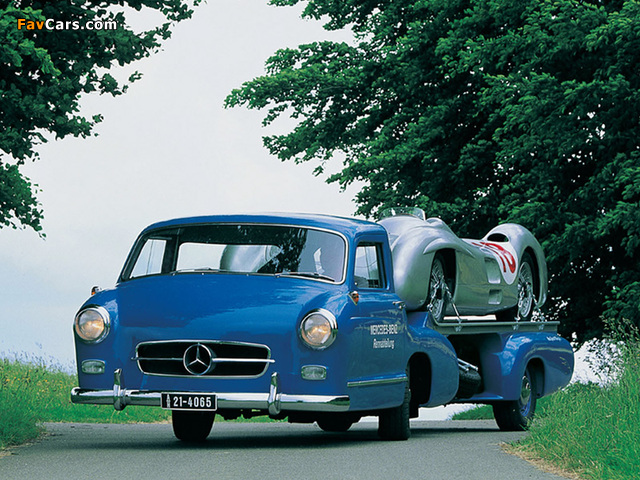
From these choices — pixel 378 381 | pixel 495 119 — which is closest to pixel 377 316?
pixel 378 381

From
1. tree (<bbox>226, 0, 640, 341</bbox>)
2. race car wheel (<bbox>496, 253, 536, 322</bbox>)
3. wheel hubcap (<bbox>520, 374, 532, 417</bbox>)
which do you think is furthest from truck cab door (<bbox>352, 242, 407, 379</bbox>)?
tree (<bbox>226, 0, 640, 341</bbox>)

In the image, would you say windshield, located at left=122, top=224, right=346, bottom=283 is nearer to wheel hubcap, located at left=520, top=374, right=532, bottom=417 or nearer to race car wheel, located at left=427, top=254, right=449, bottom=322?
race car wheel, located at left=427, top=254, right=449, bottom=322

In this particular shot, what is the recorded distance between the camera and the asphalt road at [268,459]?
316 inches

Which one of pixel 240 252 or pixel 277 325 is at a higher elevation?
pixel 240 252

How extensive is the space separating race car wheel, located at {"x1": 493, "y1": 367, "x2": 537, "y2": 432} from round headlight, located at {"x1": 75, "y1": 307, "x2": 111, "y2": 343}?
6.25 meters

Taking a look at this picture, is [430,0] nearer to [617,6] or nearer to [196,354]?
[617,6]

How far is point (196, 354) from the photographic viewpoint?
31.1 ft

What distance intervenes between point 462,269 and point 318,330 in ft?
14.6

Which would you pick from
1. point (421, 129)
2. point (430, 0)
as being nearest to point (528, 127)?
point (421, 129)

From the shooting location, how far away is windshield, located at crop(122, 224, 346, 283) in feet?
33.7

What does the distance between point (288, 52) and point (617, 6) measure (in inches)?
363

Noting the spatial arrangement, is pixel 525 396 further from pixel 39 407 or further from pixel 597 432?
pixel 39 407

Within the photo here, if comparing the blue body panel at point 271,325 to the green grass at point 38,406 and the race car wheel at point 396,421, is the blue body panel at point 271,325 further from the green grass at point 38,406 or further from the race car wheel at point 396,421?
the green grass at point 38,406

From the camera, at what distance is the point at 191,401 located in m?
9.36
